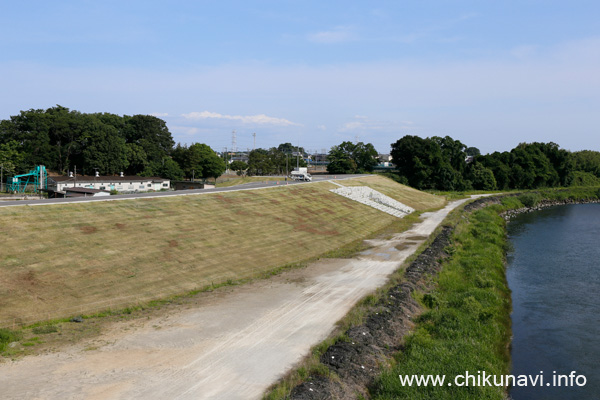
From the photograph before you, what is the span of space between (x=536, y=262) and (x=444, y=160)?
8863 centimetres

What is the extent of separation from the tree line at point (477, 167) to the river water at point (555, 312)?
6725cm

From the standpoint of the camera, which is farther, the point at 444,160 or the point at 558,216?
the point at 444,160

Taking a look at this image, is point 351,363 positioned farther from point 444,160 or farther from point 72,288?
point 444,160

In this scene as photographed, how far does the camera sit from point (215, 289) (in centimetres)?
3048

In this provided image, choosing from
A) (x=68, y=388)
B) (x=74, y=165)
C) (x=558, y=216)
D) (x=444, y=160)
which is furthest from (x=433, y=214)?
(x=74, y=165)

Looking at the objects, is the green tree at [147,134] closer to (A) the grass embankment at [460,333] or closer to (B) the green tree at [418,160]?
(B) the green tree at [418,160]

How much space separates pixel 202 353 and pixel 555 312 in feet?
81.8

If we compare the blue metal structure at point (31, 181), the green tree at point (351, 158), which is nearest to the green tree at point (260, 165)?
the green tree at point (351, 158)

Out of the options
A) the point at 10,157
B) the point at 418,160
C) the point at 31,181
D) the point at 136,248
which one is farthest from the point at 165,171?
the point at 136,248

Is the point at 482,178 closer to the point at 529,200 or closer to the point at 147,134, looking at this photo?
the point at 529,200

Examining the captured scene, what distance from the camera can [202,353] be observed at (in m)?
19.6

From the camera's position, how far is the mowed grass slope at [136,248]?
2580 centimetres

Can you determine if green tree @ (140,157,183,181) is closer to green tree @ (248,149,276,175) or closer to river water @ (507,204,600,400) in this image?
green tree @ (248,149,276,175)

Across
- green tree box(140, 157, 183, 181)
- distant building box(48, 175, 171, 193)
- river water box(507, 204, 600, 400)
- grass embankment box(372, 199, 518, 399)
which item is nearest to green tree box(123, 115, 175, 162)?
green tree box(140, 157, 183, 181)
